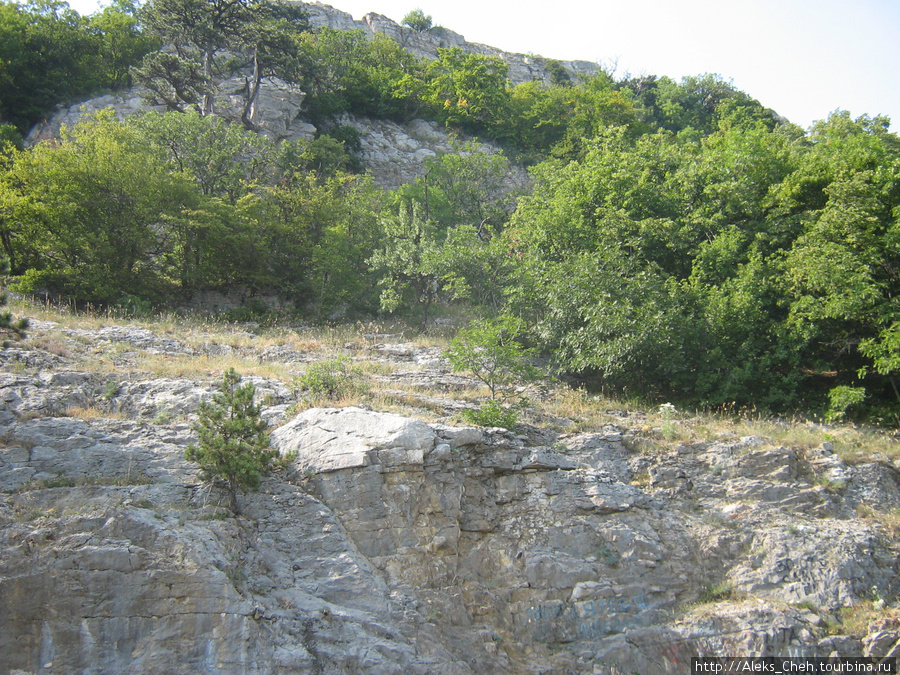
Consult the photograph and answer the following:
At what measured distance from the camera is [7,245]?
18.0m

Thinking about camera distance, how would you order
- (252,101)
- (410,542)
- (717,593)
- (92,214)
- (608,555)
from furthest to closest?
(252,101) < (92,214) < (608,555) < (717,593) < (410,542)

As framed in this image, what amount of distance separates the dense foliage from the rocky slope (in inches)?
127

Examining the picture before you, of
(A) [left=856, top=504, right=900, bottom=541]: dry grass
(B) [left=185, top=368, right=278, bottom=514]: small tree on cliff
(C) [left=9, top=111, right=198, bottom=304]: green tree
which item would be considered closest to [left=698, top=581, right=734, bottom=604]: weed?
(A) [left=856, top=504, right=900, bottom=541]: dry grass

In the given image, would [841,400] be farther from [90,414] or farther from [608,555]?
[90,414]

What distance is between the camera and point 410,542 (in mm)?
9547

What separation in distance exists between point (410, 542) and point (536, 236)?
35.9ft

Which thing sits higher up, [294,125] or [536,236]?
[294,125]

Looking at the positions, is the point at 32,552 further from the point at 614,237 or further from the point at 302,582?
the point at 614,237

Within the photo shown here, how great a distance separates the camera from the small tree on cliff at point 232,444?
29.4 feet

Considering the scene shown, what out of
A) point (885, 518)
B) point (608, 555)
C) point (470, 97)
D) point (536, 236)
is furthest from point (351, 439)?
point (470, 97)

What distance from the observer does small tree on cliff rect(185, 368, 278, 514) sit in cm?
896

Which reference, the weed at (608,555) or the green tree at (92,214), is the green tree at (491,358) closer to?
the weed at (608,555)

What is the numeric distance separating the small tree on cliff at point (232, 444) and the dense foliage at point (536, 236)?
791 centimetres

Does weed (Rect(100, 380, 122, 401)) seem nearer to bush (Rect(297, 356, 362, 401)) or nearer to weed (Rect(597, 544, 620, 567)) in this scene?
bush (Rect(297, 356, 362, 401))
